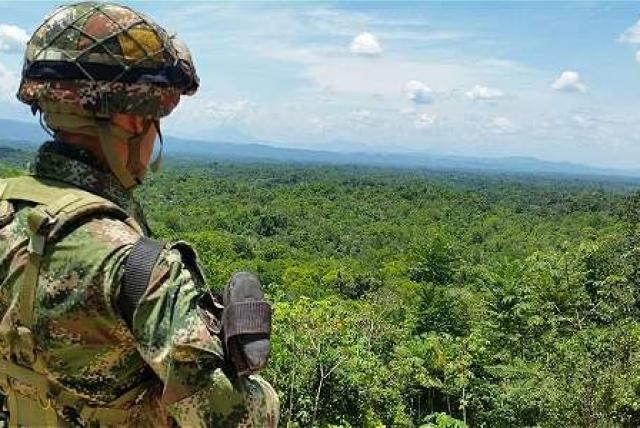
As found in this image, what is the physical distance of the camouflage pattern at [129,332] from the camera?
121 centimetres

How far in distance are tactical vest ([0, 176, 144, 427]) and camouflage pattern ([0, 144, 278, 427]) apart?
0.02 meters

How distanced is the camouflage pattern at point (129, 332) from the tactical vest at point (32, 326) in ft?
0.05

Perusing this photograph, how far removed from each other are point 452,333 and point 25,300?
85.5 ft

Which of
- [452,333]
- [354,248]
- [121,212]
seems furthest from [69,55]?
[354,248]

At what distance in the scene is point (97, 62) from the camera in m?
1.44

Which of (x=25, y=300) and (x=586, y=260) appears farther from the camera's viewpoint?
(x=586, y=260)

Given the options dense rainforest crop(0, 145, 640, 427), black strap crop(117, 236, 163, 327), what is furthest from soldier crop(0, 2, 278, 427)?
dense rainforest crop(0, 145, 640, 427)

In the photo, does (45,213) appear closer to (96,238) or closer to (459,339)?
(96,238)

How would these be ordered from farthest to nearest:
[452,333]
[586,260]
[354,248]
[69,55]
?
1. [354,248]
2. [586,260]
3. [452,333]
4. [69,55]

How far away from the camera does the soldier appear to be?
1.22 meters

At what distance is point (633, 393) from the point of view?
44.9 feet

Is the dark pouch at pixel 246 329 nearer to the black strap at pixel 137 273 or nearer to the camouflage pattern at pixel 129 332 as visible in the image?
the camouflage pattern at pixel 129 332

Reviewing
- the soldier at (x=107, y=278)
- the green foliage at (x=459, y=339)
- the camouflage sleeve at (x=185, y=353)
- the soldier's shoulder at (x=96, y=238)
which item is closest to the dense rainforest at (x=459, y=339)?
the green foliage at (x=459, y=339)

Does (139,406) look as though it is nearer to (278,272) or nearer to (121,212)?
(121,212)
